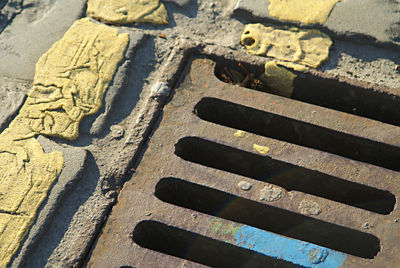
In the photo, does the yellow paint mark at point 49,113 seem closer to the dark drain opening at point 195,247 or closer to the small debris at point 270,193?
the dark drain opening at point 195,247

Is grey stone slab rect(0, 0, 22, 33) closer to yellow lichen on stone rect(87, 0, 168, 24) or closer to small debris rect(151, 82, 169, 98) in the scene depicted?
yellow lichen on stone rect(87, 0, 168, 24)

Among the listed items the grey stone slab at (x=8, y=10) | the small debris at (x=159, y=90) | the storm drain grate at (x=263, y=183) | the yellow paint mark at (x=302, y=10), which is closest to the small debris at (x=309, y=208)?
the storm drain grate at (x=263, y=183)

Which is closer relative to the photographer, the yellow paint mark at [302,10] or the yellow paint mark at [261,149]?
the yellow paint mark at [261,149]

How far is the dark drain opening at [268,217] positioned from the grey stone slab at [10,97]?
0.55 metres

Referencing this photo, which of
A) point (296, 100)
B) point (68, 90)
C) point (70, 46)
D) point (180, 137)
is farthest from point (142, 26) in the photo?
point (296, 100)

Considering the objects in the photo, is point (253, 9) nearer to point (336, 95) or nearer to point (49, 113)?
point (336, 95)

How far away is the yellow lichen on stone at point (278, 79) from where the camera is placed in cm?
146

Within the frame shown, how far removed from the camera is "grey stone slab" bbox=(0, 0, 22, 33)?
64.8 inches

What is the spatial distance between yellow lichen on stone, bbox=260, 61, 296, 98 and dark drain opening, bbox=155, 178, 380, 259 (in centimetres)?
45

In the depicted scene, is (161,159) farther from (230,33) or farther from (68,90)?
(230,33)

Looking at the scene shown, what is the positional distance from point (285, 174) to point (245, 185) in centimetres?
16

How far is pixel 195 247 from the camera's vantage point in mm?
1309

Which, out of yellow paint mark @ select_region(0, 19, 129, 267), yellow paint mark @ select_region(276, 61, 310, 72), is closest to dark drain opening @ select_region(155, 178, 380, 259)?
yellow paint mark @ select_region(0, 19, 129, 267)

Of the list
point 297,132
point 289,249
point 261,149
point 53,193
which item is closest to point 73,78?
point 53,193
